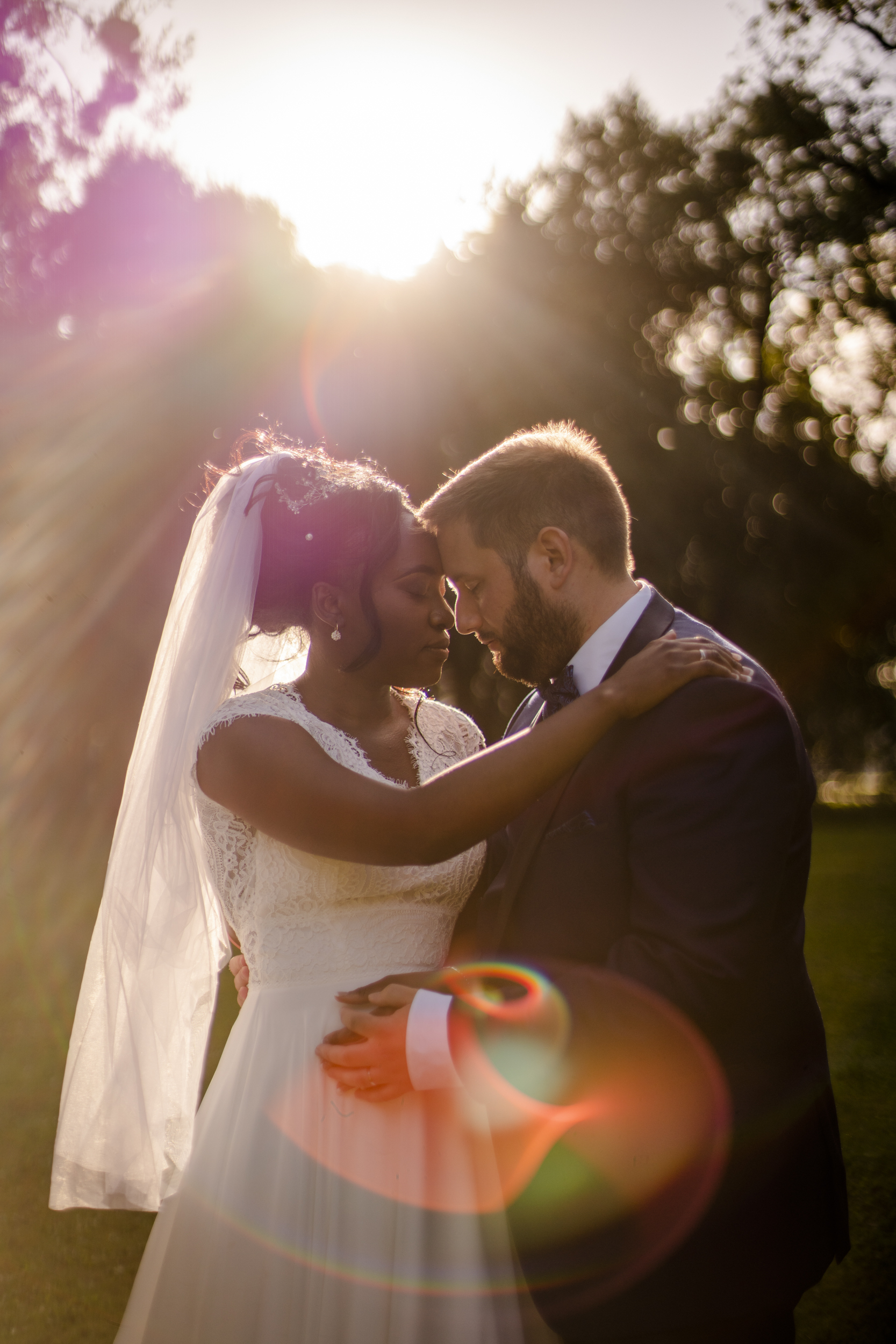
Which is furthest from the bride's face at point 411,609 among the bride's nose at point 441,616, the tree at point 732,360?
the tree at point 732,360

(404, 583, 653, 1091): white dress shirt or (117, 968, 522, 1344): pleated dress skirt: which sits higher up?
(404, 583, 653, 1091): white dress shirt

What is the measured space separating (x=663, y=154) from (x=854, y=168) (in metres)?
7.56

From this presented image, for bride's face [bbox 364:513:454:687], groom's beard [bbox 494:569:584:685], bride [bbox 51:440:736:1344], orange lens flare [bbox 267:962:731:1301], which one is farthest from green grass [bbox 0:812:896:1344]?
groom's beard [bbox 494:569:584:685]

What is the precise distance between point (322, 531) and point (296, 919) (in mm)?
1207

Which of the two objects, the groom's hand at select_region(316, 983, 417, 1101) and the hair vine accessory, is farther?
the hair vine accessory

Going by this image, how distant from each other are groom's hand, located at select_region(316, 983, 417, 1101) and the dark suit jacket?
304 mm

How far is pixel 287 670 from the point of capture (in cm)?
372

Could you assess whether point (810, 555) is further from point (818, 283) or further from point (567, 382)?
point (567, 382)

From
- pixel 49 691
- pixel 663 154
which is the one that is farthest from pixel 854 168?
pixel 49 691

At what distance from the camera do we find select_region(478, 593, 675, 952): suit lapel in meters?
2.52

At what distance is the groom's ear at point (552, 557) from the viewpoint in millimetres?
2732

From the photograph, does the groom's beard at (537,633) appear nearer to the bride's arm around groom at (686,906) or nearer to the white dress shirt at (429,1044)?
the bride's arm around groom at (686,906)

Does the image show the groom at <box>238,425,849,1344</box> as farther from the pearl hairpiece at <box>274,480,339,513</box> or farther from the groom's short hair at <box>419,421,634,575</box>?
the pearl hairpiece at <box>274,480,339,513</box>

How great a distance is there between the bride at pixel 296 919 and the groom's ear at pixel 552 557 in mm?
398
